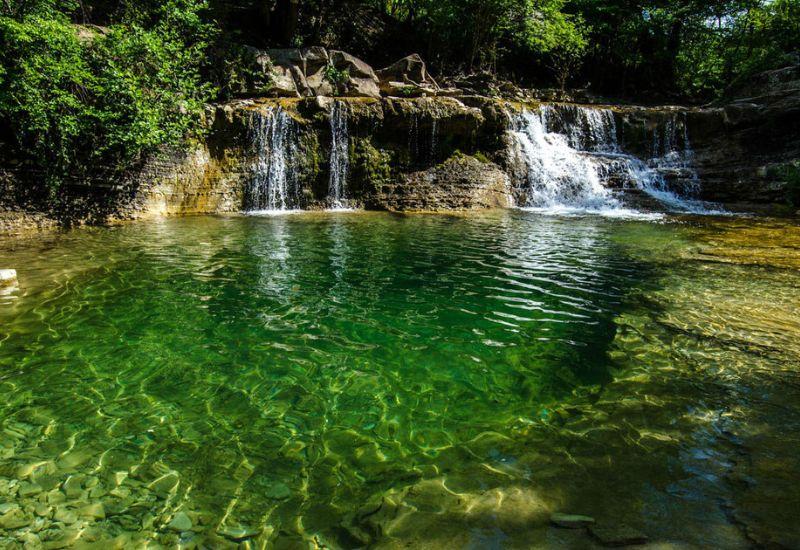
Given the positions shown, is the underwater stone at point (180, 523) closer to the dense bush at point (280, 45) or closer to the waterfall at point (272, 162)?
the dense bush at point (280, 45)

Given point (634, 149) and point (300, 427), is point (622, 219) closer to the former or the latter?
point (634, 149)

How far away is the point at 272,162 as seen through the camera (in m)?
16.9

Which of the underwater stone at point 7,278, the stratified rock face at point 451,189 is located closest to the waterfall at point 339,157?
Answer: the stratified rock face at point 451,189

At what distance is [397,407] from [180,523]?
159 cm

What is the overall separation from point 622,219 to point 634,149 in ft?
25.9

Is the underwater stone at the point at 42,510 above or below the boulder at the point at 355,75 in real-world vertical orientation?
below

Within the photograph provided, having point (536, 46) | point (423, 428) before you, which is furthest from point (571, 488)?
point (536, 46)

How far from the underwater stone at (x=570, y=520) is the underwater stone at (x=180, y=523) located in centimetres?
185

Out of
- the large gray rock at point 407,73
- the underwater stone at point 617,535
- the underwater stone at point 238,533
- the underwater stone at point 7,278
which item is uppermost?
the large gray rock at point 407,73

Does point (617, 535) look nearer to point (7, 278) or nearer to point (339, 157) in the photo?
point (7, 278)

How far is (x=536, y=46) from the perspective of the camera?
88.0 feet

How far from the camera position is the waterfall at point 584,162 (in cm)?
1778

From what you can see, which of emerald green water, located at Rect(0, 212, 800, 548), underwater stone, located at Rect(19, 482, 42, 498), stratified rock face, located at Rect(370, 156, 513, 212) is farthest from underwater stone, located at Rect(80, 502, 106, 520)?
stratified rock face, located at Rect(370, 156, 513, 212)

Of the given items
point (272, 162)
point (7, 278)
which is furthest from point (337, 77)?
point (7, 278)
